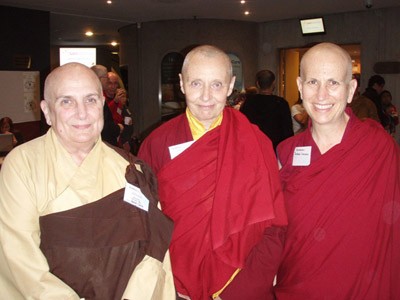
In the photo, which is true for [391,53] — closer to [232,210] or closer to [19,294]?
[232,210]

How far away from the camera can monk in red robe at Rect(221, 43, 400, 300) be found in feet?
5.60

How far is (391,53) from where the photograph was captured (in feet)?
24.5

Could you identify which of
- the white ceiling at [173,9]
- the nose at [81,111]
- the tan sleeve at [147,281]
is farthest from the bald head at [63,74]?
the white ceiling at [173,9]

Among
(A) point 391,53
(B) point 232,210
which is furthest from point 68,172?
(A) point 391,53

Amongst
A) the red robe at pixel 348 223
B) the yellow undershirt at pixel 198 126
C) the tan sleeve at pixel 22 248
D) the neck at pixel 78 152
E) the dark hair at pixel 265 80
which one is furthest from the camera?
the dark hair at pixel 265 80

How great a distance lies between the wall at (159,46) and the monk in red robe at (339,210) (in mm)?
6765

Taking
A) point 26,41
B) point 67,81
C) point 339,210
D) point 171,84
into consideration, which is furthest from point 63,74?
point 171,84

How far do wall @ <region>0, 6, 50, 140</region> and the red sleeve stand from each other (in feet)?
20.5

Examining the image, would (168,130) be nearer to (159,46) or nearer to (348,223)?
(348,223)

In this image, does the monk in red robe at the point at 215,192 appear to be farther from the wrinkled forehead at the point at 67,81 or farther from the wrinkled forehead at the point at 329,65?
the wrinkled forehead at the point at 67,81

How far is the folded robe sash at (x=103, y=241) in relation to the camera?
4.65 feet

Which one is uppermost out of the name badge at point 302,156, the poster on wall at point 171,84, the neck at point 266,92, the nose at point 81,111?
the poster on wall at point 171,84

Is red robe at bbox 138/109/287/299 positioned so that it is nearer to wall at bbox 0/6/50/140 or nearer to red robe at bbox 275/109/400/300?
red robe at bbox 275/109/400/300

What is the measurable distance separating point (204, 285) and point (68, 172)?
70 centimetres
